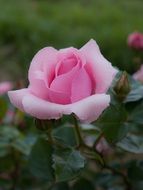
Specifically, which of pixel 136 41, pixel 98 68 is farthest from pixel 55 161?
pixel 136 41

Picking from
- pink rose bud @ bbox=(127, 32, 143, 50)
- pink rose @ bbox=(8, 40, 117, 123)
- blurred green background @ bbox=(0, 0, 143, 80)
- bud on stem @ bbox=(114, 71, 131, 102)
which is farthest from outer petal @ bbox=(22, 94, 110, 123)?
blurred green background @ bbox=(0, 0, 143, 80)

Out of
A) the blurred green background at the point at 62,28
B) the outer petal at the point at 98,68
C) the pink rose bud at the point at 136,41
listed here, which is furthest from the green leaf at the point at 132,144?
the blurred green background at the point at 62,28

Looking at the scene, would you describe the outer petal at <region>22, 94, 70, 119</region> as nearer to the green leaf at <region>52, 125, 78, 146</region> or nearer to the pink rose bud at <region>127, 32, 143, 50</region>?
the green leaf at <region>52, 125, 78, 146</region>

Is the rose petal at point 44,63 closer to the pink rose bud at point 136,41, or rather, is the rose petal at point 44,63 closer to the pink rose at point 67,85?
the pink rose at point 67,85

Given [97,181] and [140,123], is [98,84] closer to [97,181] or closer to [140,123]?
[140,123]

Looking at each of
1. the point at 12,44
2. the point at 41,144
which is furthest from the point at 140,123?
the point at 12,44

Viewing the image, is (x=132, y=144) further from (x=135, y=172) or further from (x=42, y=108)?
(x=42, y=108)

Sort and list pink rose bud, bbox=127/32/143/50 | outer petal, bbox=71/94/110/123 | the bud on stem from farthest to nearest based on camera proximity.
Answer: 1. pink rose bud, bbox=127/32/143/50
2. the bud on stem
3. outer petal, bbox=71/94/110/123
